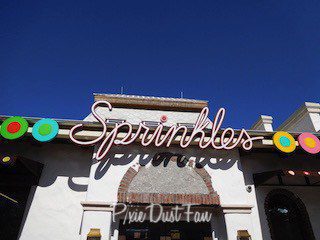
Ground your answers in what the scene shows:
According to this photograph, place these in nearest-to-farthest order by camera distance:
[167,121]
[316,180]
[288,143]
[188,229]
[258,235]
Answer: [258,235]
[188,229]
[288,143]
[316,180]
[167,121]

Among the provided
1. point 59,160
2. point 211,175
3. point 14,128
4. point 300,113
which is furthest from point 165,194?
point 300,113

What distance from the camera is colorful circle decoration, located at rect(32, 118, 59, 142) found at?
6.61 meters

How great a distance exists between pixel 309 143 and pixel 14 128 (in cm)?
965

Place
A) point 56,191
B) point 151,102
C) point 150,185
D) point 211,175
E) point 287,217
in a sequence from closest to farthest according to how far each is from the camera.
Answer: point 150,185, point 56,191, point 211,175, point 287,217, point 151,102

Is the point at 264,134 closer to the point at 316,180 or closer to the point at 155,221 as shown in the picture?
the point at 316,180

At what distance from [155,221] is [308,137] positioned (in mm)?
5984

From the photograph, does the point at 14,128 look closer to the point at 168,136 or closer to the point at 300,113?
the point at 168,136

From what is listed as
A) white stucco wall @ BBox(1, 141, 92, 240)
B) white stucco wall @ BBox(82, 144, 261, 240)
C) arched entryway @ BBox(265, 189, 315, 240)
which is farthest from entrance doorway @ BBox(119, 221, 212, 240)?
arched entryway @ BBox(265, 189, 315, 240)

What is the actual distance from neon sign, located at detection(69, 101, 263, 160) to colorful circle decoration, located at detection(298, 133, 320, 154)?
4.65ft

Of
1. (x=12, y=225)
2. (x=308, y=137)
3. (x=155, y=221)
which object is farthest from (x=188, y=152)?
(x=12, y=225)

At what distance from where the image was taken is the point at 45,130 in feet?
22.1

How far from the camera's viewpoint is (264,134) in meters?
7.76

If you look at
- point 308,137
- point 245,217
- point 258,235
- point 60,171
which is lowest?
point 258,235

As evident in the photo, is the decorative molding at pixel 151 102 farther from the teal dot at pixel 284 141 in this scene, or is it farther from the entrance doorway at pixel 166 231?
the entrance doorway at pixel 166 231
